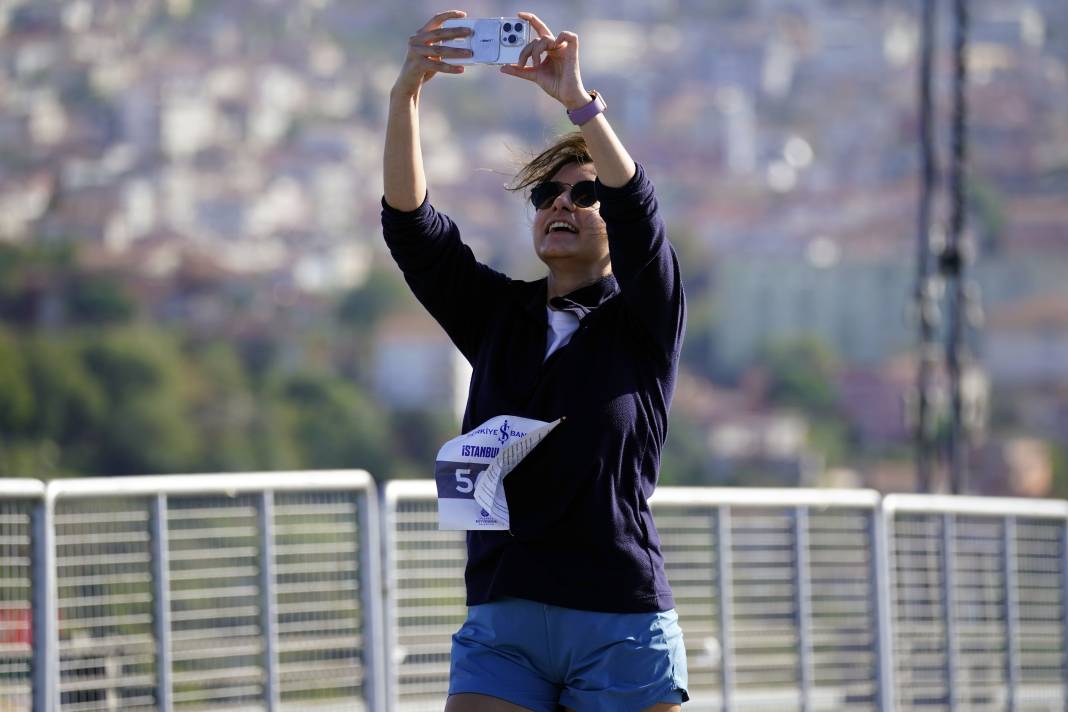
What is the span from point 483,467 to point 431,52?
635 millimetres

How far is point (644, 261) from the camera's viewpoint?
9.45 feet

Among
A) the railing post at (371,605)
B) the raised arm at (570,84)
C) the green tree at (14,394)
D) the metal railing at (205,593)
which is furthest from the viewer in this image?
the green tree at (14,394)

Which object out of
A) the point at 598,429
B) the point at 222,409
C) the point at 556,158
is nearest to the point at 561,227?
the point at 556,158

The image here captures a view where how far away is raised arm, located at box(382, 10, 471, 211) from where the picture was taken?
302 centimetres

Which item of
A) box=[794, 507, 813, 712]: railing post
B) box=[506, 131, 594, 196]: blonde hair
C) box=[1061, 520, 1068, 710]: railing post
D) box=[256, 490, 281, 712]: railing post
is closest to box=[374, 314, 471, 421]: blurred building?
box=[1061, 520, 1068, 710]: railing post

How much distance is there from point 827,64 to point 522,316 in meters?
155

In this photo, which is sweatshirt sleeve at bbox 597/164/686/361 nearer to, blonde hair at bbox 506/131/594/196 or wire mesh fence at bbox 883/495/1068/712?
blonde hair at bbox 506/131/594/196

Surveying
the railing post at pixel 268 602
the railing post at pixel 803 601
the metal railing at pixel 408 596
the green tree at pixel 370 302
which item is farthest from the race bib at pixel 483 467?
the green tree at pixel 370 302

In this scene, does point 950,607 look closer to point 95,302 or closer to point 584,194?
point 584,194

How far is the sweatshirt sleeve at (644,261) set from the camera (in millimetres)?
2859

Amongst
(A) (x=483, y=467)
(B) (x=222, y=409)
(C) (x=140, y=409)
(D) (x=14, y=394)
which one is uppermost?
(D) (x=14, y=394)

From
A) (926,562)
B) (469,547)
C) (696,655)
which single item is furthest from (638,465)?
(926,562)

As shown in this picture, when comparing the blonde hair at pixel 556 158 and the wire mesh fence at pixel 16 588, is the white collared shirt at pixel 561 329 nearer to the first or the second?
the blonde hair at pixel 556 158

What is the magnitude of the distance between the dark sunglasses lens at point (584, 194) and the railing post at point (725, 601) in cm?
222
